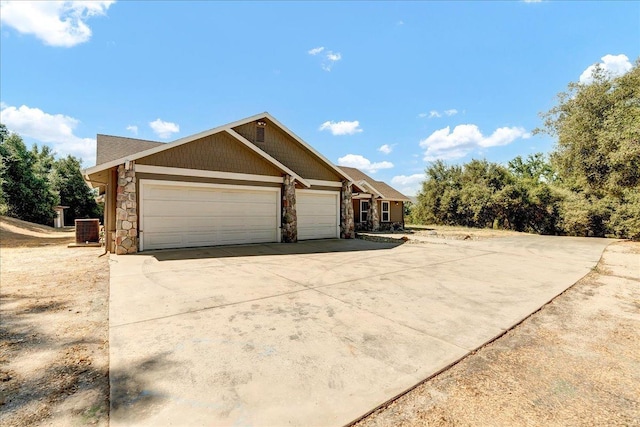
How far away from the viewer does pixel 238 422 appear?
190 centimetres

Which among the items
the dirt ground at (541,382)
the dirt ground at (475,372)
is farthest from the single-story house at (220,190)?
the dirt ground at (541,382)

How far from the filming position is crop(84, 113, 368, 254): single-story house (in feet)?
29.6

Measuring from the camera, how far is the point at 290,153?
13.3 m

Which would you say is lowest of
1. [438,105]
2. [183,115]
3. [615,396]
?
[615,396]

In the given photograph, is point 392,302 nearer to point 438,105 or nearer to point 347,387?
point 347,387

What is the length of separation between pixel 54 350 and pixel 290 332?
2.39 metres

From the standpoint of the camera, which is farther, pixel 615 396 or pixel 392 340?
pixel 392 340

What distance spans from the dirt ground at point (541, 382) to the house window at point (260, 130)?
11.3 meters

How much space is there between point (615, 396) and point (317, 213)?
37.8 feet

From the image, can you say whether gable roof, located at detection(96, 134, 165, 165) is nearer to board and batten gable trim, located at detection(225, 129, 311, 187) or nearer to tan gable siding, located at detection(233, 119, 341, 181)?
board and batten gable trim, located at detection(225, 129, 311, 187)

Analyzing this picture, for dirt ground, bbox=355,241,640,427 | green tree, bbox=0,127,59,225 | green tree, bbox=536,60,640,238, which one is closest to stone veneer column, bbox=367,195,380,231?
green tree, bbox=536,60,640,238

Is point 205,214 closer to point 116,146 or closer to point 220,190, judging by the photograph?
point 220,190

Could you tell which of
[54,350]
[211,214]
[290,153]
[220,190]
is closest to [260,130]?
[290,153]

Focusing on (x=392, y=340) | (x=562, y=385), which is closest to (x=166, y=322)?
(x=392, y=340)
